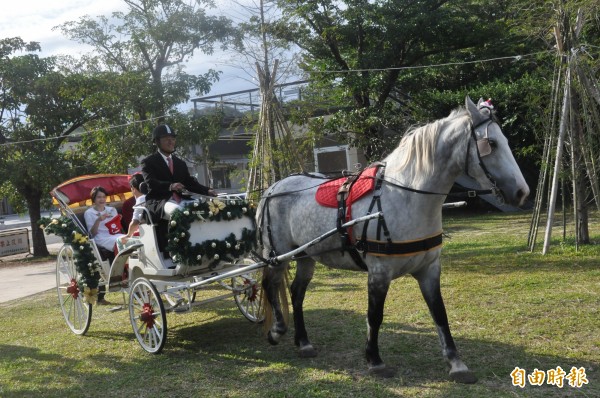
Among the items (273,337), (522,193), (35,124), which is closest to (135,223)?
(273,337)

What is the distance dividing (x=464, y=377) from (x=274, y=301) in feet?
7.06

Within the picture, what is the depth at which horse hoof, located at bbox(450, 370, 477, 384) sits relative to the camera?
4340mm

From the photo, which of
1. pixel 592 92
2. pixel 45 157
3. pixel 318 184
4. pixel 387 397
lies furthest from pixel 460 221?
pixel 387 397

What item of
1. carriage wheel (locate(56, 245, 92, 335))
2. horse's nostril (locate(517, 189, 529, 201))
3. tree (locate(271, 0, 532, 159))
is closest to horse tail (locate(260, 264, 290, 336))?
carriage wheel (locate(56, 245, 92, 335))

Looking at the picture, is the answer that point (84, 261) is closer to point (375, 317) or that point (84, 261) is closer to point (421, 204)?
point (375, 317)

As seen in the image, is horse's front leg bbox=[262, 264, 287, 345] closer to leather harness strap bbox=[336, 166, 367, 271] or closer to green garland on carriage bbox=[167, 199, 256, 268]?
green garland on carriage bbox=[167, 199, 256, 268]

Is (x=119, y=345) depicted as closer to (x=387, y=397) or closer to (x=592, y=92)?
(x=387, y=397)

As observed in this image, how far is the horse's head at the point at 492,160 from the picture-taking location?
4051mm

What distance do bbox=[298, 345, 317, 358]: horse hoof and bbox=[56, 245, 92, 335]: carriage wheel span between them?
289 centimetres

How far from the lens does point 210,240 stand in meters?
5.73

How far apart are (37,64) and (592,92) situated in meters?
14.8

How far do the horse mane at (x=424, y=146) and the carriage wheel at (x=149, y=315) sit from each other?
2713mm

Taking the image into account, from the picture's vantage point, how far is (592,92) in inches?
343

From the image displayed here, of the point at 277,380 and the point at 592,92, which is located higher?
the point at 592,92
